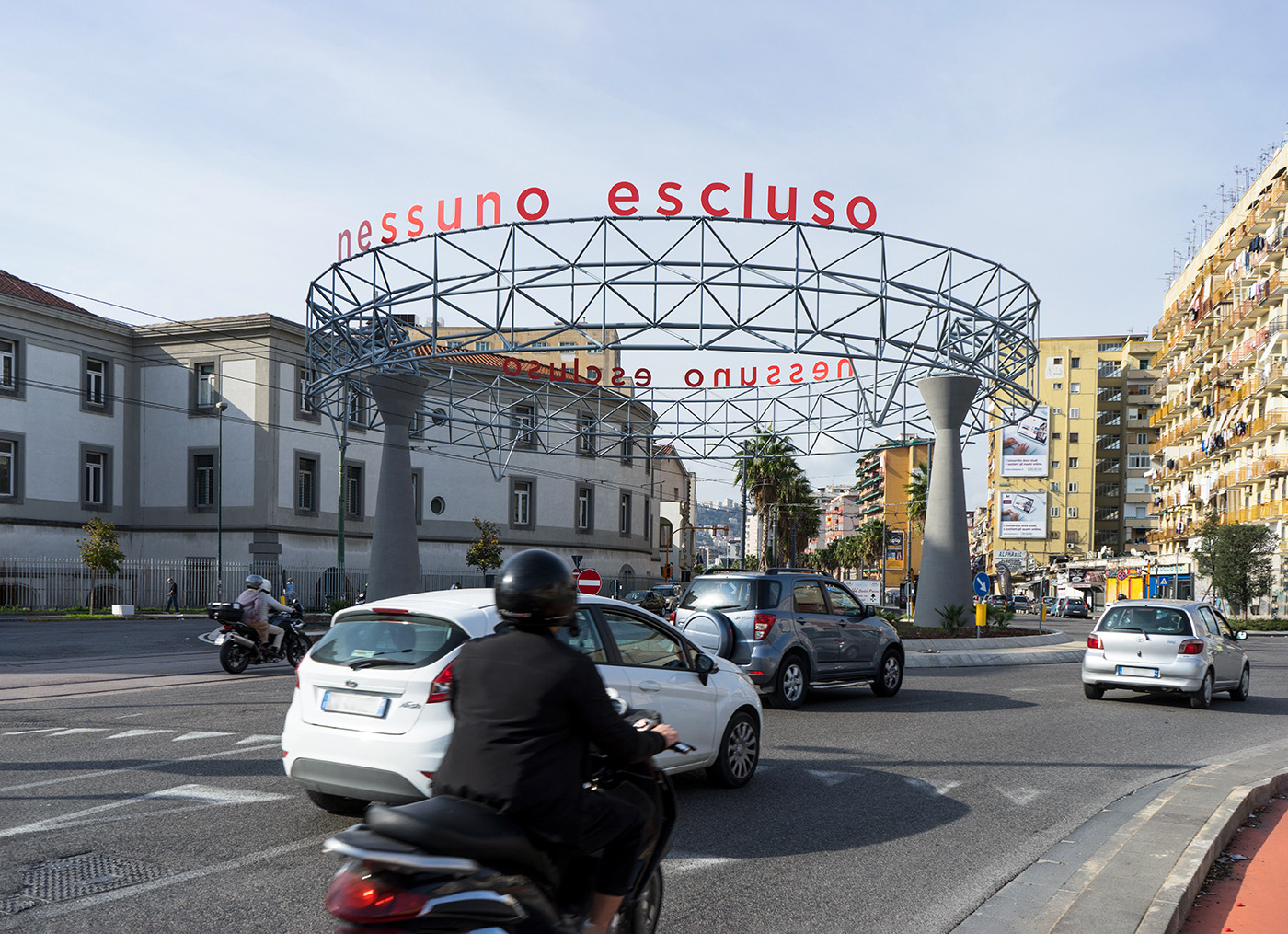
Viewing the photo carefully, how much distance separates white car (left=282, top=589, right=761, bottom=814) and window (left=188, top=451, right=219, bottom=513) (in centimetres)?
3993

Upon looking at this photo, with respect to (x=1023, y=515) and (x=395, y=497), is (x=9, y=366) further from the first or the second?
(x=1023, y=515)

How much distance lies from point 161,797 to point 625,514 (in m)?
55.5

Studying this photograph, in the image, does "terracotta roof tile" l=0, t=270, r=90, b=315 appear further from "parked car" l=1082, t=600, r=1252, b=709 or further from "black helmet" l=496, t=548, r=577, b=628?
"black helmet" l=496, t=548, r=577, b=628

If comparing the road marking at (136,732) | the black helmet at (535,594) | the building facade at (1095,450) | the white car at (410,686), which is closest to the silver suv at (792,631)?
the white car at (410,686)

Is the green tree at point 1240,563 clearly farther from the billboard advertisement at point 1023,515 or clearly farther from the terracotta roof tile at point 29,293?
the terracotta roof tile at point 29,293

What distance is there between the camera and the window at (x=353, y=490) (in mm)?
48062

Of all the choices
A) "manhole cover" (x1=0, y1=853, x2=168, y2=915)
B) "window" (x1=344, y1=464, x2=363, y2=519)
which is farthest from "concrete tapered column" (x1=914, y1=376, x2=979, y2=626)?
"window" (x1=344, y1=464, x2=363, y2=519)

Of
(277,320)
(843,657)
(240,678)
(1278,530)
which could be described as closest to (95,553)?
(277,320)

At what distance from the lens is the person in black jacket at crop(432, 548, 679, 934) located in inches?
131

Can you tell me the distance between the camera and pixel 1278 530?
189 feet

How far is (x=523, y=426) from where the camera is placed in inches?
1481

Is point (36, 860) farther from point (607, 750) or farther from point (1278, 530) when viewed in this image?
point (1278, 530)

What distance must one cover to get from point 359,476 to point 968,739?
1621 inches

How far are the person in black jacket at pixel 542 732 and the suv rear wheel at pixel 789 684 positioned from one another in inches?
398
